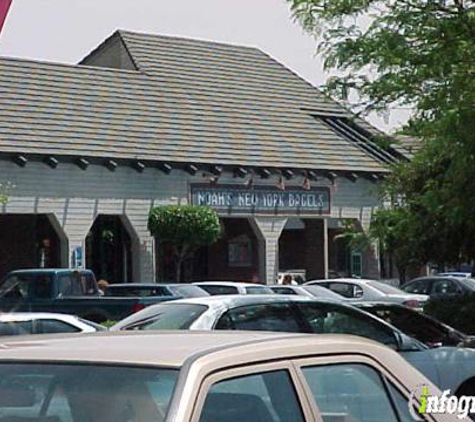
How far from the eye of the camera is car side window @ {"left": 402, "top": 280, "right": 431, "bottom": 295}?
101 feet

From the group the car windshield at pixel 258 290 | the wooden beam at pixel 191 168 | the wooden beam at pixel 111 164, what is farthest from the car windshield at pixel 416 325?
the wooden beam at pixel 191 168

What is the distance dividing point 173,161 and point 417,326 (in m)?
23.2

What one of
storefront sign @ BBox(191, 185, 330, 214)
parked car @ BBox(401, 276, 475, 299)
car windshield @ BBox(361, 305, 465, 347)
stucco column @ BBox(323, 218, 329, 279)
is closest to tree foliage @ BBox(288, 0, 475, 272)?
car windshield @ BBox(361, 305, 465, 347)

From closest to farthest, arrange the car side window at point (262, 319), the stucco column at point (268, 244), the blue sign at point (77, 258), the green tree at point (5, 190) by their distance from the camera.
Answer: the car side window at point (262, 319) → the green tree at point (5, 190) → the blue sign at point (77, 258) → the stucco column at point (268, 244)

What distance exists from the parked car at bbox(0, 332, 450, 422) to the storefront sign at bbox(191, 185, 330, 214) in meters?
32.1

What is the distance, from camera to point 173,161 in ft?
120

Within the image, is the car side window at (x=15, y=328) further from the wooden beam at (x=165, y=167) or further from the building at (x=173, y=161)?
the wooden beam at (x=165, y=167)

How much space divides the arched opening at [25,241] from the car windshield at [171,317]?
947 inches

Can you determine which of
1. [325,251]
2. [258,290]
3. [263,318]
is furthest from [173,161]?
[263,318]

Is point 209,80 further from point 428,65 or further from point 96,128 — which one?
point 428,65

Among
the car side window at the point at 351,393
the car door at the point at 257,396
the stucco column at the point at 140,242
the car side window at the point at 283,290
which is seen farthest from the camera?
the stucco column at the point at 140,242

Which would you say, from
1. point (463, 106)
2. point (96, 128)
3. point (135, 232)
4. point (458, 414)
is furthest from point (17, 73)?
point (458, 414)

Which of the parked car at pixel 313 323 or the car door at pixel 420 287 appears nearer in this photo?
the parked car at pixel 313 323

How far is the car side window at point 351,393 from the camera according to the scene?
4738 millimetres
